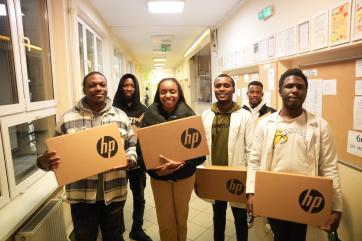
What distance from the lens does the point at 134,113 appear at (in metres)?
2.25


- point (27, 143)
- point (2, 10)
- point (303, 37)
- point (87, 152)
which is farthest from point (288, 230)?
point (2, 10)

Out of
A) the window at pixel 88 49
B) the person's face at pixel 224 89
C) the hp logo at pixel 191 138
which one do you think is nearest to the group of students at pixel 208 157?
the person's face at pixel 224 89

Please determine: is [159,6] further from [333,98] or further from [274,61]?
[333,98]

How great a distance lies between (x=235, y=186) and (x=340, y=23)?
1327 mm

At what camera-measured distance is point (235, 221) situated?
68.3 inches

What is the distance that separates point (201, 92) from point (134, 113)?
18.6 feet

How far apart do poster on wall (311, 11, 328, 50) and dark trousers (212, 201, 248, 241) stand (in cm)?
138

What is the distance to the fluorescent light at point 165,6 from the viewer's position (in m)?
3.30

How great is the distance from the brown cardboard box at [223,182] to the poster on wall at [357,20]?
1.10 metres

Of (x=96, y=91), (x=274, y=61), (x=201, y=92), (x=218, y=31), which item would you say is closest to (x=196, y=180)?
(x=96, y=91)

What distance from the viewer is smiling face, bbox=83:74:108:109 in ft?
4.61

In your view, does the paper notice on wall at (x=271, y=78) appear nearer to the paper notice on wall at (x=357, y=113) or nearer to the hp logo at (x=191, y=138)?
the paper notice on wall at (x=357, y=113)

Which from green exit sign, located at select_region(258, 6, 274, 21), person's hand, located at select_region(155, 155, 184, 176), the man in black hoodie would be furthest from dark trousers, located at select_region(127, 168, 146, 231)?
green exit sign, located at select_region(258, 6, 274, 21)

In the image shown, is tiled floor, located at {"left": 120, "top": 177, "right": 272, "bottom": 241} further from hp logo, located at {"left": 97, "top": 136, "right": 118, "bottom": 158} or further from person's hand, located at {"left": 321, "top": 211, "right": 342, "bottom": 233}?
hp logo, located at {"left": 97, "top": 136, "right": 118, "bottom": 158}
